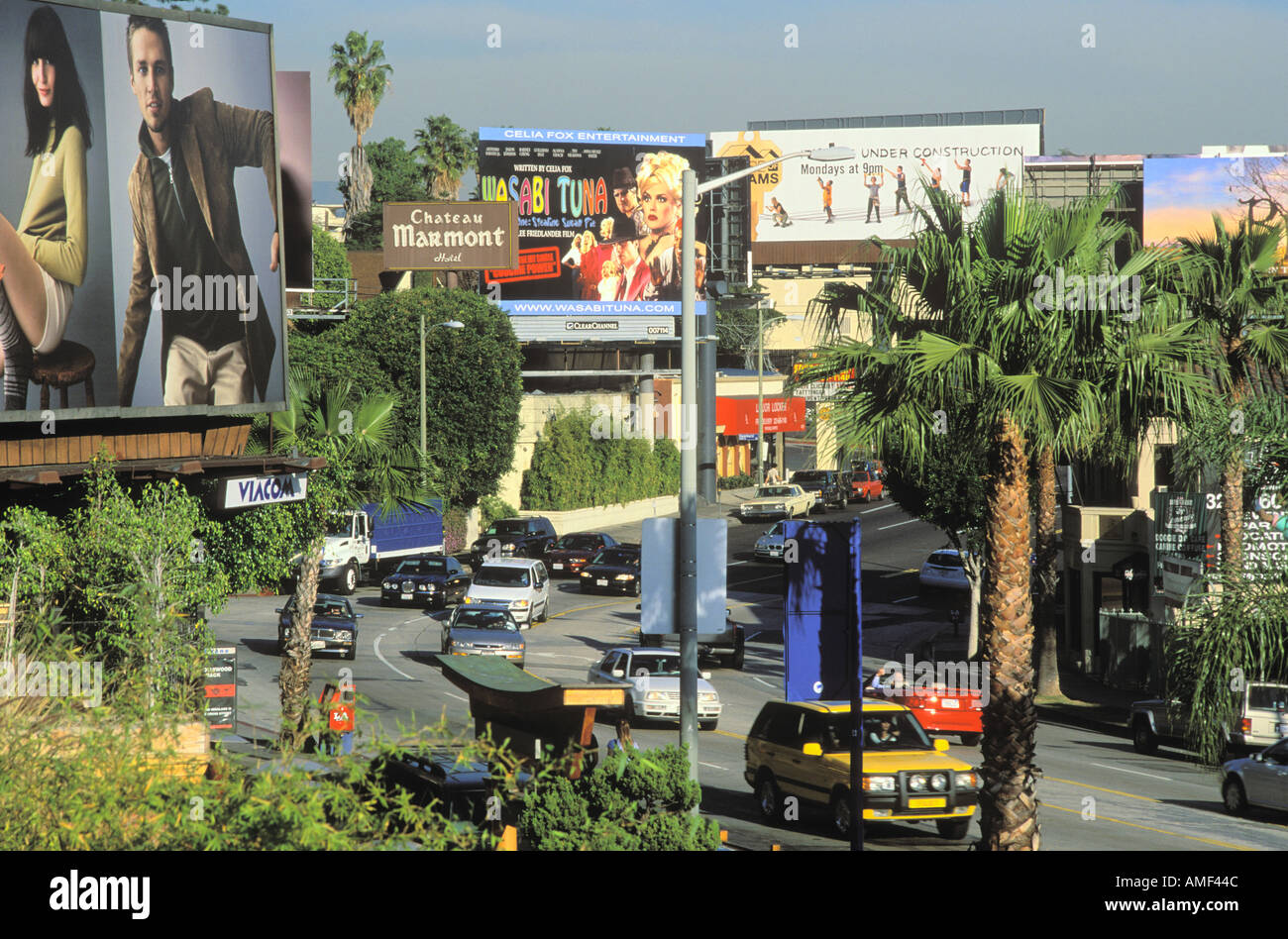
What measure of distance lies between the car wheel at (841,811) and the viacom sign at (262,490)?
10147 mm

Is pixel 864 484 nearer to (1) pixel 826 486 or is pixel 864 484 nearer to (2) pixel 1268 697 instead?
(1) pixel 826 486

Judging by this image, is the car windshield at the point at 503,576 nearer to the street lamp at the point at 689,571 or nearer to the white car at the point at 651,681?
the white car at the point at 651,681

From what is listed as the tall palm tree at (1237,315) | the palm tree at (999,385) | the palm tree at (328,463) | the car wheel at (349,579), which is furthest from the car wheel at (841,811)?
the car wheel at (349,579)

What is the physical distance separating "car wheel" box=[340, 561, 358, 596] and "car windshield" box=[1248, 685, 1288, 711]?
29.5 metres

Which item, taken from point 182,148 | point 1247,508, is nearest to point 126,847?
point 182,148

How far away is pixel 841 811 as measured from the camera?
704 inches

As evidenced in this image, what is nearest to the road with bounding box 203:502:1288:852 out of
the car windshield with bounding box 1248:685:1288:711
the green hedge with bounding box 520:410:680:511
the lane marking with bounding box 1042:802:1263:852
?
the lane marking with bounding box 1042:802:1263:852

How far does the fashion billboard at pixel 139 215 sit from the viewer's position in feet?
67.8

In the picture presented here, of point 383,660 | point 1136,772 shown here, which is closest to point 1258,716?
point 1136,772

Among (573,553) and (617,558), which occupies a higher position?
(617,558)

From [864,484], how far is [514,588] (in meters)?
37.5

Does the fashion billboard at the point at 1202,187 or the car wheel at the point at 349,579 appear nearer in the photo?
the car wheel at the point at 349,579

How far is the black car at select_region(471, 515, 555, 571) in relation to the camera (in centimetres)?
5228
